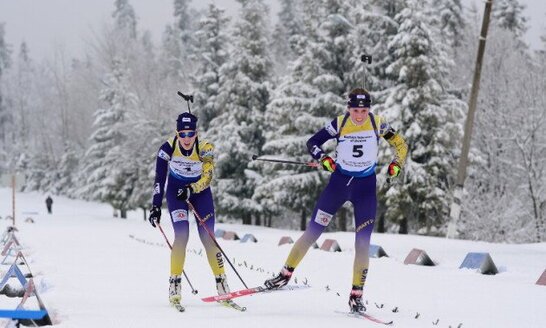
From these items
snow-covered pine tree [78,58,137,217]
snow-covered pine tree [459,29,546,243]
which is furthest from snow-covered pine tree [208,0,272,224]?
snow-covered pine tree [459,29,546,243]

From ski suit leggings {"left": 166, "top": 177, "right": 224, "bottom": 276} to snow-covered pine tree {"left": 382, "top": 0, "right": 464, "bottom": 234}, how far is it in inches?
717

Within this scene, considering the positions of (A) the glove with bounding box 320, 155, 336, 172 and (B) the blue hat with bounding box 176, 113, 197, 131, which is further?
(B) the blue hat with bounding box 176, 113, 197, 131

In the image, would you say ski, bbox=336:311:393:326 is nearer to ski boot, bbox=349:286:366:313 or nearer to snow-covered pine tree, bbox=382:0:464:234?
ski boot, bbox=349:286:366:313

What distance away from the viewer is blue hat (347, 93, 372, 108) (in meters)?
6.44

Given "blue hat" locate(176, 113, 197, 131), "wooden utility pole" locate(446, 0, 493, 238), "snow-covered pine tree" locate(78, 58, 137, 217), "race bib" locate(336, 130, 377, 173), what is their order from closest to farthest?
"race bib" locate(336, 130, 377, 173) < "blue hat" locate(176, 113, 197, 131) < "wooden utility pole" locate(446, 0, 493, 238) < "snow-covered pine tree" locate(78, 58, 137, 217)

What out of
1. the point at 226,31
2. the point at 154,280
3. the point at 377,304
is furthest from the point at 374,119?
the point at 226,31

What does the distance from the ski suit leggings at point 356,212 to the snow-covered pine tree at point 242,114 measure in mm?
24959

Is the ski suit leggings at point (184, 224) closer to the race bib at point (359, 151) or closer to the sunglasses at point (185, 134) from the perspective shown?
the sunglasses at point (185, 134)

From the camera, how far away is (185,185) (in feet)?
22.8

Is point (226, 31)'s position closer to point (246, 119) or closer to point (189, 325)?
point (246, 119)

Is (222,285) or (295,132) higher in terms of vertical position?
(295,132)

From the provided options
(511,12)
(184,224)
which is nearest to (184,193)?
(184,224)

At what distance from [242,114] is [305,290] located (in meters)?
25.1

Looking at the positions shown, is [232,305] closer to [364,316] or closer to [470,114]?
[364,316]
